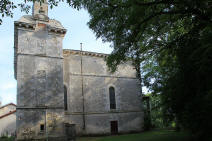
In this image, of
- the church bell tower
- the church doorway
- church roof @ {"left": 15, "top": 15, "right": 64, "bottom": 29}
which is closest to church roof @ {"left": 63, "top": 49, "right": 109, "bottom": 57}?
the church bell tower

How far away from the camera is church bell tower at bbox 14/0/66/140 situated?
15.5 metres

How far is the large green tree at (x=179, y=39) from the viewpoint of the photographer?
7121 millimetres

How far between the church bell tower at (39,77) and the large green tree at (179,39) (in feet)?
28.4

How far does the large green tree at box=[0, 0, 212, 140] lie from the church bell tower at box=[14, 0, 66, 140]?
8.66 meters

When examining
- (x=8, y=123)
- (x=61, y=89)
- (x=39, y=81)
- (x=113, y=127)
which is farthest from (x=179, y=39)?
(x=8, y=123)

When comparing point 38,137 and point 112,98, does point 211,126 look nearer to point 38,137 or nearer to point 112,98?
point 38,137

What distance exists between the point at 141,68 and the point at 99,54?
8238 mm

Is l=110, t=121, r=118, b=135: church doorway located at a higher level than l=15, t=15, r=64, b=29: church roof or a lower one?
lower

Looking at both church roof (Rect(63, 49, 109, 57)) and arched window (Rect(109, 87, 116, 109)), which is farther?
arched window (Rect(109, 87, 116, 109))

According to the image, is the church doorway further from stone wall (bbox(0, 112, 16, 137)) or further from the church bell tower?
stone wall (bbox(0, 112, 16, 137))

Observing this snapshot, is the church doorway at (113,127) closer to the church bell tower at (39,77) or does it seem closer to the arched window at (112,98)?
the arched window at (112,98)

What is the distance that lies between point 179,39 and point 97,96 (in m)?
14.0

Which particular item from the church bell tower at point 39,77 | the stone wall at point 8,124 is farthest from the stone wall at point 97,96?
the stone wall at point 8,124

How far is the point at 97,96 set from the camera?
2180cm
